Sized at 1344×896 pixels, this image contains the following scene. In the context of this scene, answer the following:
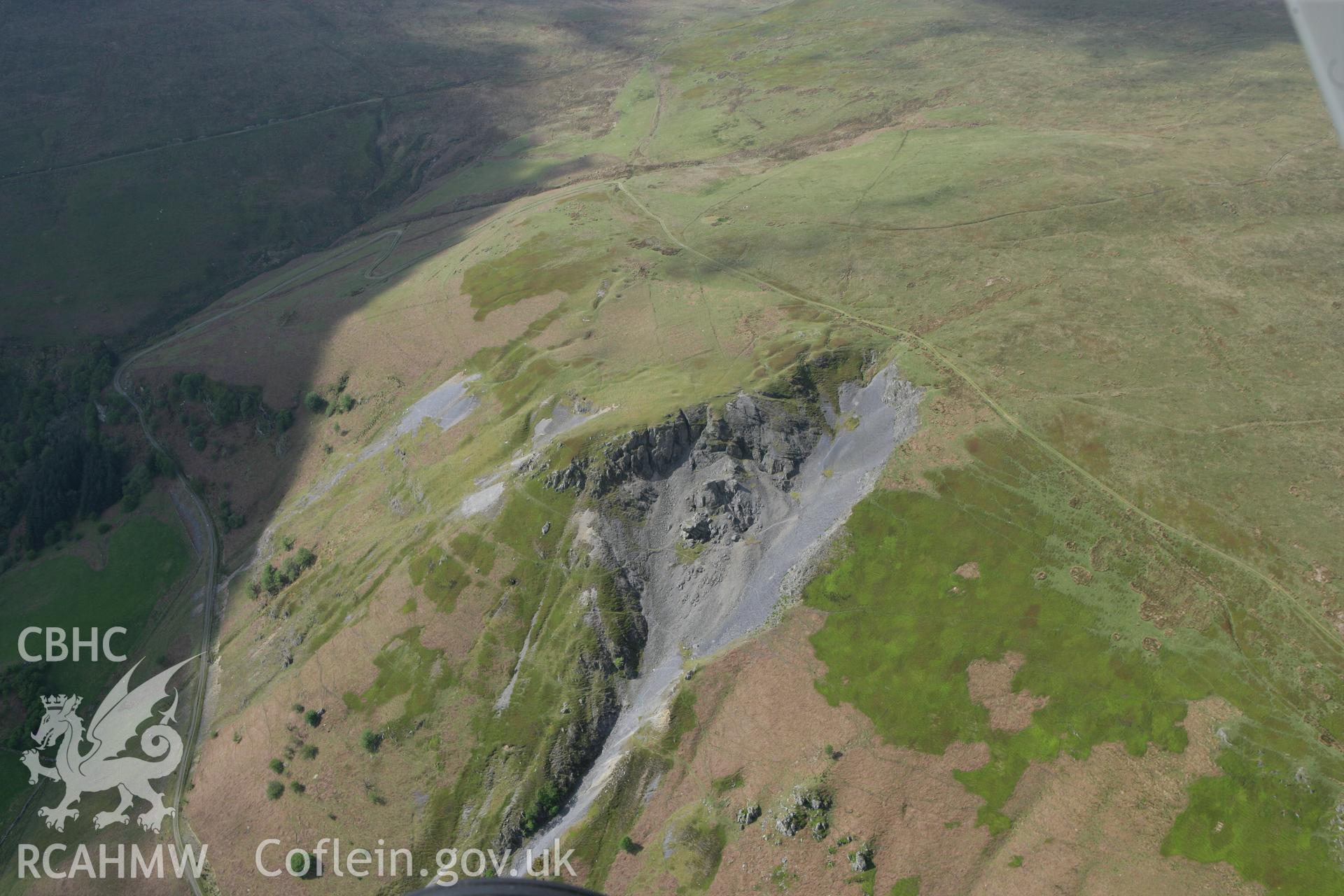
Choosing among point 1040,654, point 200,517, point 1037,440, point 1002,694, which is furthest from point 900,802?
point 200,517

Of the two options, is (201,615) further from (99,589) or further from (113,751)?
(99,589)

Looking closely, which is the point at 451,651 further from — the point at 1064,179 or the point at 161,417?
the point at 1064,179

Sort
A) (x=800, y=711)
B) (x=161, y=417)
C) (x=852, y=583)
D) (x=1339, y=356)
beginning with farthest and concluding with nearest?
(x=161, y=417) → (x=1339, y=356) → (x=852, y=583) → (x=800, y=711)

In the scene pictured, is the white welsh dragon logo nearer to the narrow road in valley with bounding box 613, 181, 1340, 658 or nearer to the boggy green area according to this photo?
the boggy green area

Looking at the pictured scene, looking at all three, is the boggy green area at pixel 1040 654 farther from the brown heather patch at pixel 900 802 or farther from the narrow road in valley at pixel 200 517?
the narrow road in valley at pixel 200 517

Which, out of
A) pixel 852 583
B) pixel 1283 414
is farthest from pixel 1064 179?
pixel 852 583

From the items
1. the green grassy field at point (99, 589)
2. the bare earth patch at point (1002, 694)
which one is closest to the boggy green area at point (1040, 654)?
the bare earth patch at point (1002, 694)

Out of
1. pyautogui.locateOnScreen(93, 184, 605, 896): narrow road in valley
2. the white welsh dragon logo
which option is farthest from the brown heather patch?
the white welsh dragon logo
